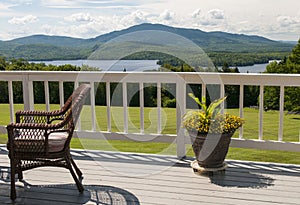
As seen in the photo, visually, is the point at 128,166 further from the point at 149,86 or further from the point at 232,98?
the point at 232,98

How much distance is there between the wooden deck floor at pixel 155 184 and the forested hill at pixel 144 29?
1343 millimetres

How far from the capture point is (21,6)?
27.7 ft

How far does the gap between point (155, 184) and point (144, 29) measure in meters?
1.91

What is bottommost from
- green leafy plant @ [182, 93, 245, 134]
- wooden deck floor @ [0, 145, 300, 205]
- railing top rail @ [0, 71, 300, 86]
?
wooden deck floor @ [0, 145, 300, 205]

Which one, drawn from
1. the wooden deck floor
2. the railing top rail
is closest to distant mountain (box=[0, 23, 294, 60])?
the railing top rail

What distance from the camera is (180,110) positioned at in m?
4.07

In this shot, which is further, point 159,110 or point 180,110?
point 159,110

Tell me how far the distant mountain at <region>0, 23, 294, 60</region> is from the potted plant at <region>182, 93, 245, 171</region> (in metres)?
1.04

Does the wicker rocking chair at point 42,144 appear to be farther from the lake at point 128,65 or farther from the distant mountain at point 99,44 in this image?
the distant mountain at point 99,44

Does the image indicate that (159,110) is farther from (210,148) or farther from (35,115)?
(35,115)

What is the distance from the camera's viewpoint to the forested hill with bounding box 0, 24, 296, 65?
4395 mm

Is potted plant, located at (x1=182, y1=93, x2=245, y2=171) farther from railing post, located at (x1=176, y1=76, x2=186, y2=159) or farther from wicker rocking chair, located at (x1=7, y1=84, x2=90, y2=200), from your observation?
wicker rocking chair, located at (x1=7, y1=84, x2=90, y2=200)

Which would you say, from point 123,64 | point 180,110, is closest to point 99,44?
point 123,64

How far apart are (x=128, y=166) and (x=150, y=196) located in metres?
0.83
